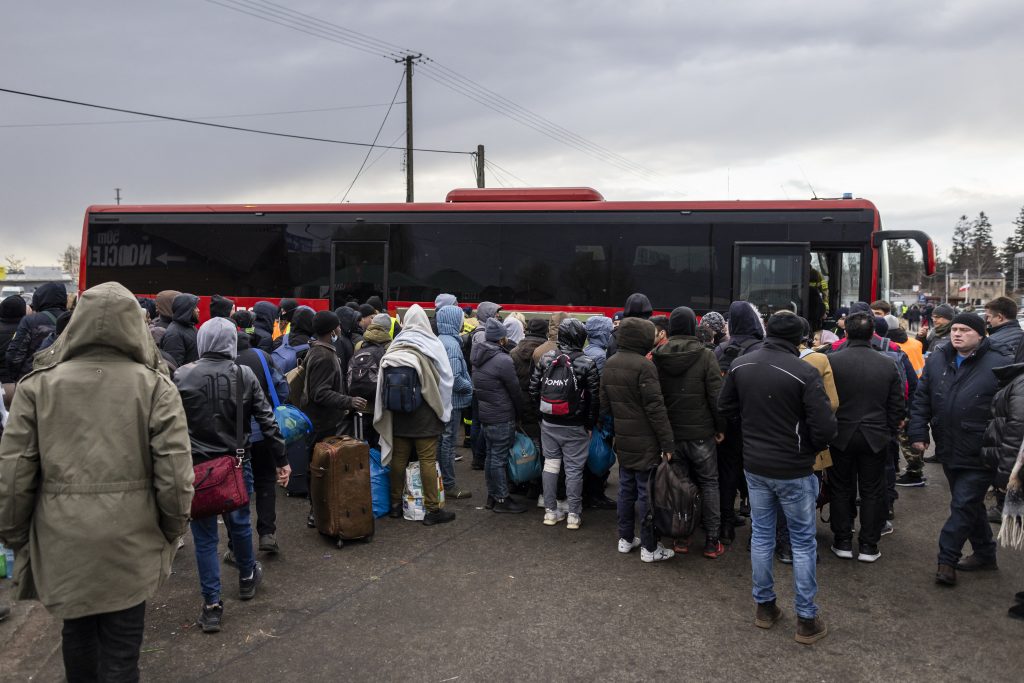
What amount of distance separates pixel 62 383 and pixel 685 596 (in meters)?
4.03

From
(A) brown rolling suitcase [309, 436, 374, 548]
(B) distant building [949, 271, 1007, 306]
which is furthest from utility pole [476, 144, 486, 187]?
(B) distant building [949, 271, 1007, 306]

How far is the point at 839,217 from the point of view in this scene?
11648mm

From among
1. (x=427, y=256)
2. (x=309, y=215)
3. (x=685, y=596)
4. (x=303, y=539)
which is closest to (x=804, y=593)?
(x=685, y=596)

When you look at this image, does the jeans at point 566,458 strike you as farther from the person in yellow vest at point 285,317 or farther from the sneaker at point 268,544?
the person in yellow vest at point 285,317

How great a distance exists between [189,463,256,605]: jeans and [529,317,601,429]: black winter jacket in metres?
2.61

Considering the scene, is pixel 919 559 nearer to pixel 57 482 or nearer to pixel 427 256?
pixel 57 482

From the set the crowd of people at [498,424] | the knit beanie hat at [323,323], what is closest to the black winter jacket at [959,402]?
the crowd of people at [498,424]

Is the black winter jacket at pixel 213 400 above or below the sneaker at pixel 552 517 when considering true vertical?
above

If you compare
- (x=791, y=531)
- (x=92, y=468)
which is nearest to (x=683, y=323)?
(x=791, y=531)

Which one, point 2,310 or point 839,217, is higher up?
point 839,217

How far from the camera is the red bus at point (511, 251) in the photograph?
11.8 meters

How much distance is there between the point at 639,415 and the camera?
546 centimetres

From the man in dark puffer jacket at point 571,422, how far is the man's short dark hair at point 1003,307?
3012 mm

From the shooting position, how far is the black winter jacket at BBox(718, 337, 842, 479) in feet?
14.1
